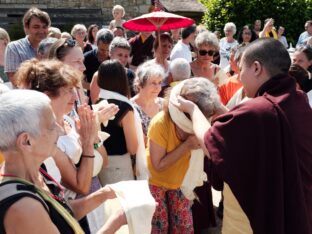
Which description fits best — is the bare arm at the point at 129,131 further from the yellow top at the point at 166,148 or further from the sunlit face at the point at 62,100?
the sunlit face at the point at 62,100

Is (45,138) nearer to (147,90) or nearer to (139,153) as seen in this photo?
(139,153)

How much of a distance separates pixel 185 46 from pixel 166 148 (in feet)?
14.5

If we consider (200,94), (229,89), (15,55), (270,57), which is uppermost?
(270,57)

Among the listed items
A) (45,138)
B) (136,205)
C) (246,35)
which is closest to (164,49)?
(246,35)

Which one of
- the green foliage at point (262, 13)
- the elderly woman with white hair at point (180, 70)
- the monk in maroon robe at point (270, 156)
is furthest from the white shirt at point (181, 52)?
the green foliage at point (262, 13)

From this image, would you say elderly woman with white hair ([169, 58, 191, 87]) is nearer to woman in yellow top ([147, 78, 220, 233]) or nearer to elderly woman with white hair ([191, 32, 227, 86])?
elderly woman with white hair ([191, 32, 227, 86])

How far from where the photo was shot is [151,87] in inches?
157

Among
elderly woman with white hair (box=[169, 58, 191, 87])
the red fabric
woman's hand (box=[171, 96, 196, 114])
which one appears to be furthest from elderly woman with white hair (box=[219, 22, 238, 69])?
woman's hand (box=[171, 96, 196, 114])

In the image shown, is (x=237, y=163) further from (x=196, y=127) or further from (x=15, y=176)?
(x=15, y=176)

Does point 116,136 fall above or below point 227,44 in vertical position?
above

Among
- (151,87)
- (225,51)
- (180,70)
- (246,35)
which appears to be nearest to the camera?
(151,87)

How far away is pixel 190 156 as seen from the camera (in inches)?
135

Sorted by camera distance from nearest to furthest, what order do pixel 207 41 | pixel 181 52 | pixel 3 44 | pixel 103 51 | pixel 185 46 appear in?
pixel 207 41, pixel 3 44, pixel 103 51, pixel 181 52, pixel 185 46

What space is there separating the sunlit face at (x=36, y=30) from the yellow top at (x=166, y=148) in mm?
2271
